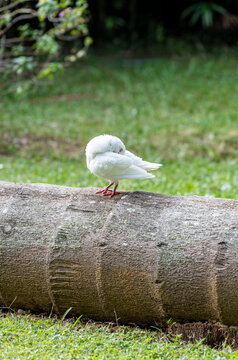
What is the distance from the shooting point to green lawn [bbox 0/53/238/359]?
124 inches

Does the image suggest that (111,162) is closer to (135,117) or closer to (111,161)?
(111,161)

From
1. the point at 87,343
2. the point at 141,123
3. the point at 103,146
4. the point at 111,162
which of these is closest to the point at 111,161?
the point at 111,162

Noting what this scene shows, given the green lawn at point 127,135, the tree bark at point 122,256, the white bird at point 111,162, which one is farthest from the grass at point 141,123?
the tree bark at point 122,256

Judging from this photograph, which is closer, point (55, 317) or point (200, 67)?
point (55, 317)

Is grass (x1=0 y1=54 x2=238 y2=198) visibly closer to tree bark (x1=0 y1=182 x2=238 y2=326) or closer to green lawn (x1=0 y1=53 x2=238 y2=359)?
green lawn (x1=0 y1=53 x2=238 y2=359)

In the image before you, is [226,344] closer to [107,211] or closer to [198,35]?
[107,211]

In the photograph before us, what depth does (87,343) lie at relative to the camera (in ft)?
10.3

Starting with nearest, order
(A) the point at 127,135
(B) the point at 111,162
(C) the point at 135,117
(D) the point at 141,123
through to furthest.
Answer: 1. (B) the point at 111,162
2. (A) the point at 127,135
3. (D) the point at 141,123
4. (C) the point at 135,117

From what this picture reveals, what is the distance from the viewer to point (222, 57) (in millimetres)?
13492

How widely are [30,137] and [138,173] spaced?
5.13 metres

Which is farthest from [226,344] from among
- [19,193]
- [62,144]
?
[62,144]

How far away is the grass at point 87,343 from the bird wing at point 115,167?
104 centimetres

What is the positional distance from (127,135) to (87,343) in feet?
18.0

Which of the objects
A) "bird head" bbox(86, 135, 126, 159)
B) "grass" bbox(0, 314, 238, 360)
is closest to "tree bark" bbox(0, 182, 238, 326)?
"grass" bbox(0, 314, 238, 360)
